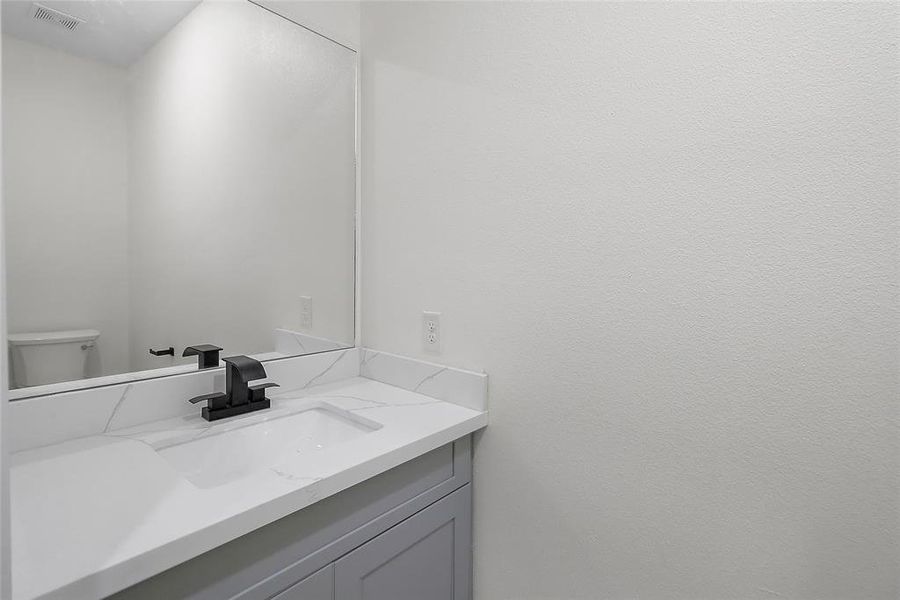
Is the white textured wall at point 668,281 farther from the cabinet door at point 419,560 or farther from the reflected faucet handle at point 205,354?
the reflected faucet handle at point 205,354

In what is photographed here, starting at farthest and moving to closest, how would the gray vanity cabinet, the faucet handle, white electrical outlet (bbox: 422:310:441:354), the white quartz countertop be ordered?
white electrical outlet (bbox: 422:310:441:354)
the faucet handle
the gray vanity cabinet
the white quartz countertop

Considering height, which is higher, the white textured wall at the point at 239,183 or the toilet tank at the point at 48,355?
the white textured wall at the point at 239,183

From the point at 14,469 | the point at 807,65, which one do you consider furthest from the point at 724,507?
the point at 14,469

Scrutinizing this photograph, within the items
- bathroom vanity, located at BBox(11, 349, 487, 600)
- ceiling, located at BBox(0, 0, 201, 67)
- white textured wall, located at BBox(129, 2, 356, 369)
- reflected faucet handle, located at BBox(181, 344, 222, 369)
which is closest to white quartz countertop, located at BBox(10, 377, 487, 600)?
bathroom vanity, located at BBox(11, 349, 487, 600)

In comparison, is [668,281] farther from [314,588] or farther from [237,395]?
[237,395]

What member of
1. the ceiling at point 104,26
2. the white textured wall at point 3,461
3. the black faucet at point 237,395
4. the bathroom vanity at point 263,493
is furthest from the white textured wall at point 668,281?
the white textured wall at point 3,461

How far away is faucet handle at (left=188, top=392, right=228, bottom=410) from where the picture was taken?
113 centimetres

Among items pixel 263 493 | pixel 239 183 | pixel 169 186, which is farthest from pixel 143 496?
pixel 239 183

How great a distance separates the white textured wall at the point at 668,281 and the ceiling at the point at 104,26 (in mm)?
622

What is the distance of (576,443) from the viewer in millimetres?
1095

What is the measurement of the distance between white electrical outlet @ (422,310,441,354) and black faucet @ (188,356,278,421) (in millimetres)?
443

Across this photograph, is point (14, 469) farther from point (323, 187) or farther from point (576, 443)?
point (576, 443)

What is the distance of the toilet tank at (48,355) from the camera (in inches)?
37.7

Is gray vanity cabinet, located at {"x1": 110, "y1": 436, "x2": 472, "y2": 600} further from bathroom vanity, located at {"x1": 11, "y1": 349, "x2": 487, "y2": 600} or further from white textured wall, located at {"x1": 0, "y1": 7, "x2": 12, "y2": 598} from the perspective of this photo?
white textured wall, located at {"x1": 0, "y1": 7, "x2": 12, "y2": 598}
